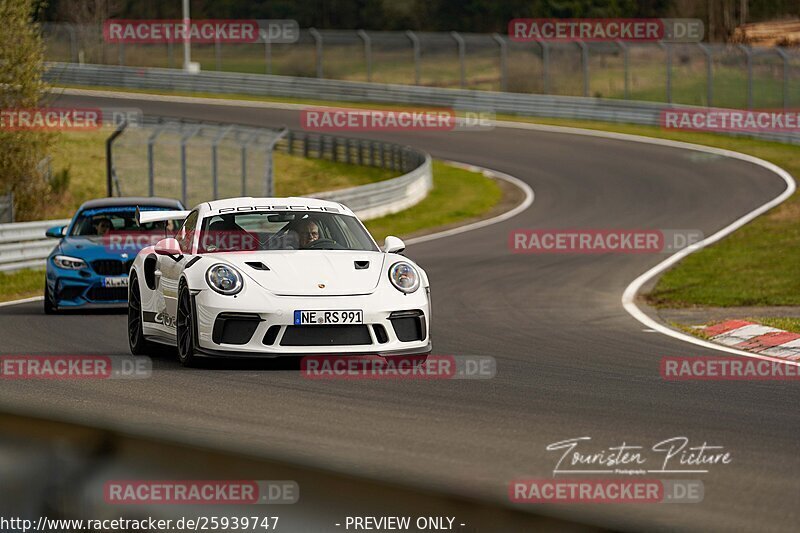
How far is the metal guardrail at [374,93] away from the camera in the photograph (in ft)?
156

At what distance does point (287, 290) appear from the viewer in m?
9.27

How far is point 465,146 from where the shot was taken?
43.5 m

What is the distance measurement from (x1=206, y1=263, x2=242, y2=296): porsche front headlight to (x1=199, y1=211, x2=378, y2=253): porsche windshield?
0.64 m

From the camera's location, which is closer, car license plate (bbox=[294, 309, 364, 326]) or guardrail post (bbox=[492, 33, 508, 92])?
car license plate (bbox=[294, 309, 364, 326])

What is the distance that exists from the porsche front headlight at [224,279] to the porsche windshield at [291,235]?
64 cm

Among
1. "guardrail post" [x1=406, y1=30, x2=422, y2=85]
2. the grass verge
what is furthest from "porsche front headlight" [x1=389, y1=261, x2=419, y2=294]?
"guardrail post" [x1=406, y1=30, x2=422, y2=85]

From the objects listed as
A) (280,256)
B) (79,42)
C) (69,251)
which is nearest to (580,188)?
(69,251)

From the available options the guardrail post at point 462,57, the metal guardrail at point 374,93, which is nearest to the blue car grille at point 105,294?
the metal guardrail at point 374,93

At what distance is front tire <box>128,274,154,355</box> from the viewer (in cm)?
1105

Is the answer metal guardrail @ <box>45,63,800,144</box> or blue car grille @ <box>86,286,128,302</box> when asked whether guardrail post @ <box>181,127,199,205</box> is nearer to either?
blue car grille @ <box>86,286,128,302</box>

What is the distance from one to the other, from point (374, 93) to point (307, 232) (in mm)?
43157

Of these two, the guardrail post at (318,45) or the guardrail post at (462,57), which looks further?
the guardrail post at (318,45)

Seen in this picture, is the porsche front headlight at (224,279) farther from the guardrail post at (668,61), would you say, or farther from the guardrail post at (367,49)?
the guardrail post at (367,49)

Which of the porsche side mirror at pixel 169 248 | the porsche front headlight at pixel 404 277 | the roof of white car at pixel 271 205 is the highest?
the roof of white car at pixel 271 205
